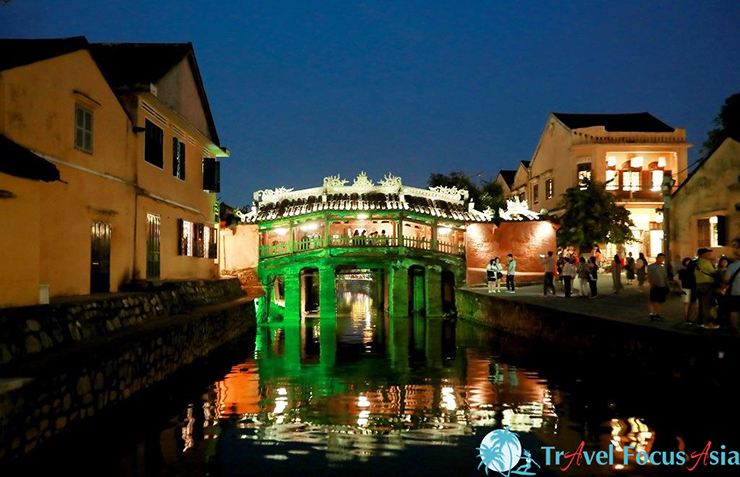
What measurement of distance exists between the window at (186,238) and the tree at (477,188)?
951 inches

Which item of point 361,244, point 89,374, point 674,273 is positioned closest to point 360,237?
point 361,244

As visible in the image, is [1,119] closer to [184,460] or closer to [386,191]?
[184,460]

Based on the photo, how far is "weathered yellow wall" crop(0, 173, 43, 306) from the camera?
8.62 m

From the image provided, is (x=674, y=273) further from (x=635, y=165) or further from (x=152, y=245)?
(x=635, y=165)

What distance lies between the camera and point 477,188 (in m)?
45.8

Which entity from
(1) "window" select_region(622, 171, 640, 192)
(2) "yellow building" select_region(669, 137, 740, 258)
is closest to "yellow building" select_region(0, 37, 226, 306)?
(2) "yellow building" select_region(669, 137, 740, 258)

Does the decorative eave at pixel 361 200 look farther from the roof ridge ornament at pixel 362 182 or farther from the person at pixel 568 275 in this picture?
the person at pixel 568 275

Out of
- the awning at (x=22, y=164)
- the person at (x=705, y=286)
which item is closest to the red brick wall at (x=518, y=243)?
the person at (x=705, y=286)

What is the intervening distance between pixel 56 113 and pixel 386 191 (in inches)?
773

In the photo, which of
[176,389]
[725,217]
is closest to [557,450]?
[176,389]

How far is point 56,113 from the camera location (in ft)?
39.2

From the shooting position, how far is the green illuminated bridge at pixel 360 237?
29.2 m

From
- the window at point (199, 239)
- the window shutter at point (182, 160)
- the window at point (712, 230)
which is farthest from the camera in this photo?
the window at point (199, 239)

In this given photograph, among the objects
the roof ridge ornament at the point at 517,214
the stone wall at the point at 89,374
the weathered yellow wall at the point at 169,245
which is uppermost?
the roof ridge ornament at the point at 517,214
